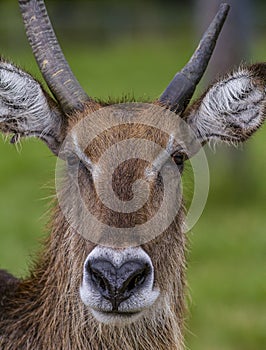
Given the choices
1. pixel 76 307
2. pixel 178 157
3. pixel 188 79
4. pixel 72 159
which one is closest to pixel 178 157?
pixel 178 157

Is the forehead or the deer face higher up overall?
the forehead

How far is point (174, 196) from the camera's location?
639 centimetres

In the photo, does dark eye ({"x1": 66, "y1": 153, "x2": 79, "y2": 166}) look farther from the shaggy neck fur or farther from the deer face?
the shaggy neck fur

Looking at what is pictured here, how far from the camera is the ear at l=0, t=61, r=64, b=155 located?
21.1 feet

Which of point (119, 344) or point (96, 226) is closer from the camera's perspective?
point (96, 226)

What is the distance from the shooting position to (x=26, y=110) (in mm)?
6523

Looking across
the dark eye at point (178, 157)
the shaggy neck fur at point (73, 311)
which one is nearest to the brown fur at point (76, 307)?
the shaggy neck fur at point (73, 311)

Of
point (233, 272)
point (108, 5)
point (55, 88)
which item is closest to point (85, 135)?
point (55, 88)

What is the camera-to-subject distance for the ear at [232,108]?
6.60 m

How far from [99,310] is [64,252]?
69cm

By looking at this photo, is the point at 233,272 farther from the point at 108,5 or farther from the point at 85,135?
the point at 108,5

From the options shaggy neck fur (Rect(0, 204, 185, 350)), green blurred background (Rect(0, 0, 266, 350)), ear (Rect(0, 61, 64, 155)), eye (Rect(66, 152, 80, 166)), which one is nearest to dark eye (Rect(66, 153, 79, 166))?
eye (Rect(66, 152, 80, 166))

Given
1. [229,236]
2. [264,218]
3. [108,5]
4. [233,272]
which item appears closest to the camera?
[233,272]

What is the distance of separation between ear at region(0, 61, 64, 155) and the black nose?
1.26 m
